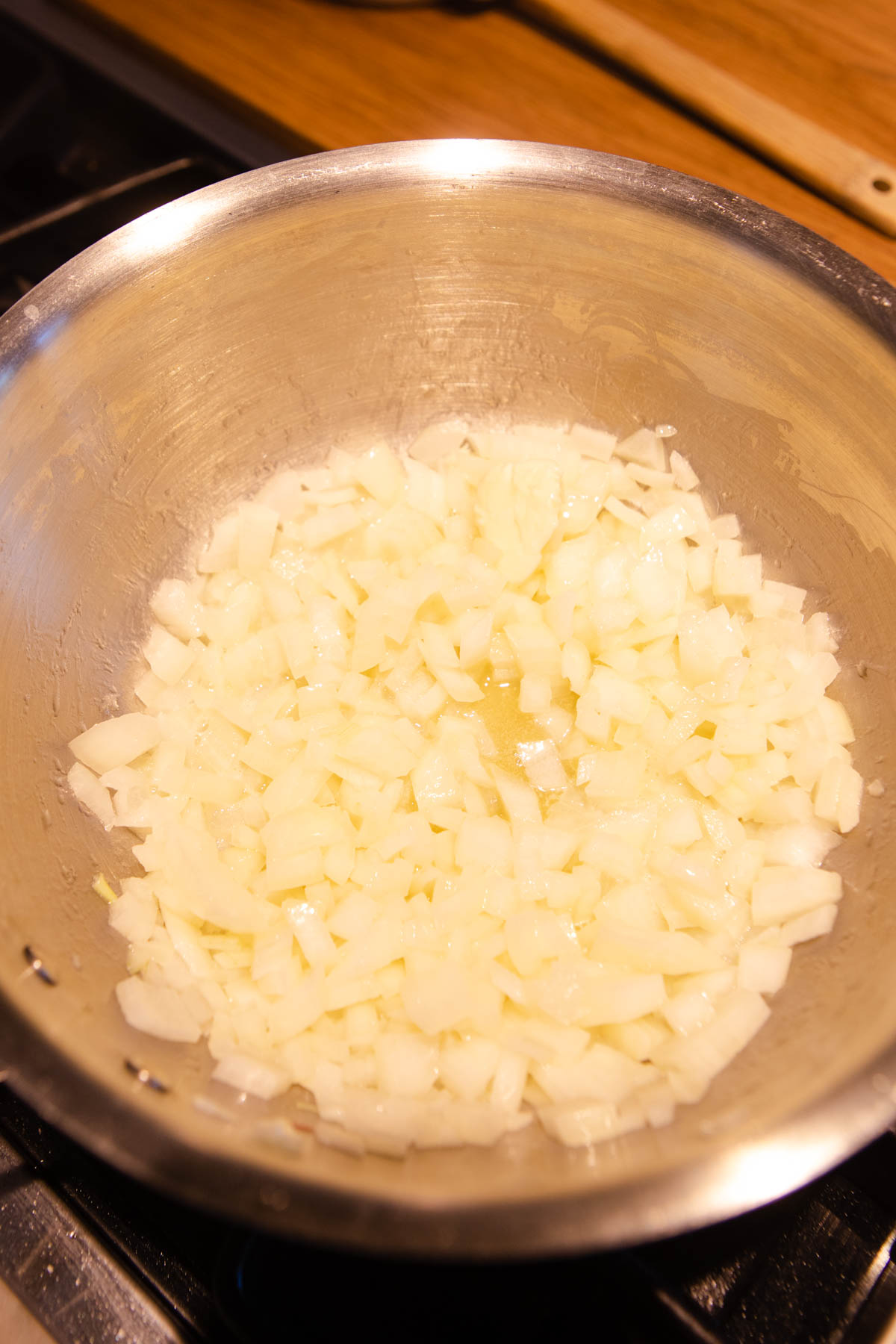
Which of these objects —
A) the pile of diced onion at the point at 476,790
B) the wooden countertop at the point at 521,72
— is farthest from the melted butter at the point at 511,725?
the wooden countertop at the point at 521,72

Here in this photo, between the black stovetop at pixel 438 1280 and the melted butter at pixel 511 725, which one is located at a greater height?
the melted butter at pixel 511 725

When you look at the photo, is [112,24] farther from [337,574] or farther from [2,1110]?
[2,1110]

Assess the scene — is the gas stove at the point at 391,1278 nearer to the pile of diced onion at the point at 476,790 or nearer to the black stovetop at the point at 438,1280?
the black stovetop at the point at 438,1280

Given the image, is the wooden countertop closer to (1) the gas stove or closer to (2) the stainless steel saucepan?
(2) the stainless steel saucepan

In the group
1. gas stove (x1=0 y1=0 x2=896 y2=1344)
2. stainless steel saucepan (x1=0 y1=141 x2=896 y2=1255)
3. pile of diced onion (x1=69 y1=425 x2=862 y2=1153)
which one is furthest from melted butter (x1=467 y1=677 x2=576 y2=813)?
gas stove (x1=0 y1=0 x2=896 y2=1344)

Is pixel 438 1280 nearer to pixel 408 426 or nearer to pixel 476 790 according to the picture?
pixel 476 790

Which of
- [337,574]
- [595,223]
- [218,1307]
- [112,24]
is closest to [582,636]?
[337,574]

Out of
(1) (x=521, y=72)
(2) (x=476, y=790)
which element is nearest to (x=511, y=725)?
(2) (x=476, y=790)
